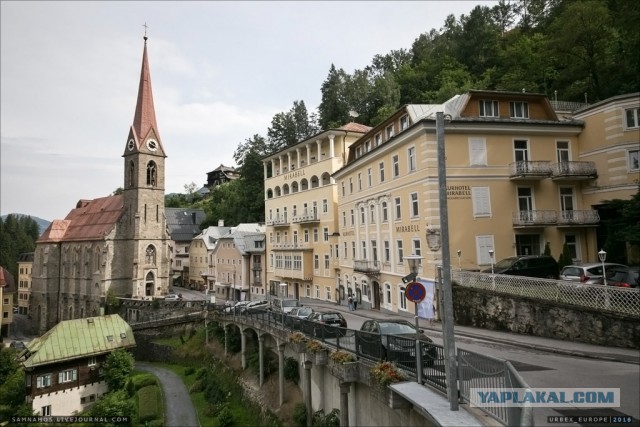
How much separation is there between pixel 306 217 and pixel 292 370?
22.8 m

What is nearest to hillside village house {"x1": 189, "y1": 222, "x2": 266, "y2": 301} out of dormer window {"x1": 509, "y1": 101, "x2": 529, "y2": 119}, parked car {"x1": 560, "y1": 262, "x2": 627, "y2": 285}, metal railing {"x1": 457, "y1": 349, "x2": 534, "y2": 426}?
dormer window {"x1": 509, "y1": 101, "x2": 529, "y2": 119}

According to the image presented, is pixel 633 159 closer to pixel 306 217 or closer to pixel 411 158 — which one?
pixel 411 158

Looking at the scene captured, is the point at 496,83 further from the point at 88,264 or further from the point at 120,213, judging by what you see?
the point at 88,264

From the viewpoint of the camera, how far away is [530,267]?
73.1 ft

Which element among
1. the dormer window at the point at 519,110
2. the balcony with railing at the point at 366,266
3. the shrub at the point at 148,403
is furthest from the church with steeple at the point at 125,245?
the dormer window at the point at 519,110

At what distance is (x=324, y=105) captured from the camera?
66.2 m

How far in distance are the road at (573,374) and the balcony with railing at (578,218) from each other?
43.7ft

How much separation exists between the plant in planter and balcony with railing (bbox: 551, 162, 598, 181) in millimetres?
20672

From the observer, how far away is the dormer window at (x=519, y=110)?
27.1m

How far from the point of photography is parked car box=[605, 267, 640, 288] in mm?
17391

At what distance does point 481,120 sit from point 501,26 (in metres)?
47.9

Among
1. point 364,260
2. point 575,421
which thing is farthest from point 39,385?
point 575,421

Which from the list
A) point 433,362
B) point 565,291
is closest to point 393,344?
point 433,362

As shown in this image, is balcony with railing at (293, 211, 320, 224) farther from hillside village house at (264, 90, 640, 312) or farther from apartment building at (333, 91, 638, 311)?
apartment building at (333, 91, 638, 311)
